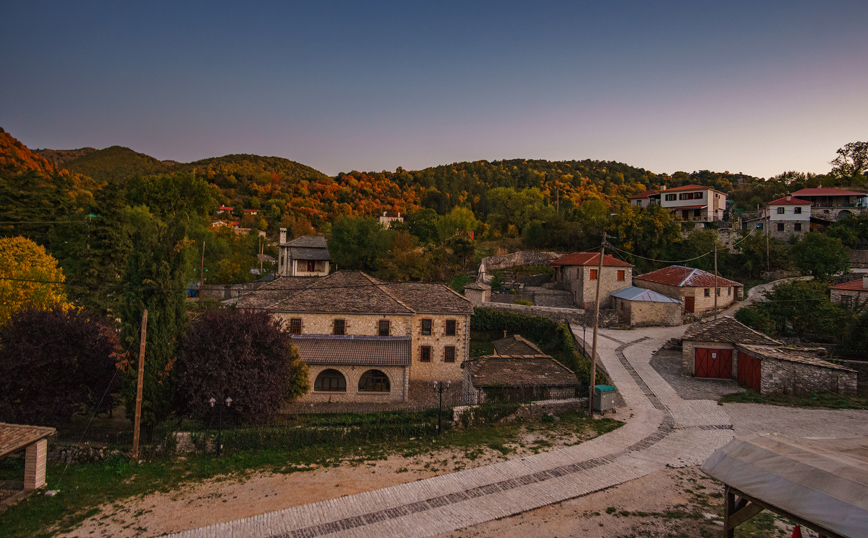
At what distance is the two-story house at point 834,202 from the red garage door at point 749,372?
42.1 meters

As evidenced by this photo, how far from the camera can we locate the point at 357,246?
48719 mm

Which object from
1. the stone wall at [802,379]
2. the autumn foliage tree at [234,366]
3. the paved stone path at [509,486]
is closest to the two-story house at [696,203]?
the stone wall at [802,379]

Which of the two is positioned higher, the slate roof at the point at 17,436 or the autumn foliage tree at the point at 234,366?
the autumn foliage tree at the point at 234,366

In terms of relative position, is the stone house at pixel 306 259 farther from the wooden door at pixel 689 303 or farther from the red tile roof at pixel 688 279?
the wooden door at pixel 689 303

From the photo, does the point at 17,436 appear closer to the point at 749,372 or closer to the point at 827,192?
the point at 749,372

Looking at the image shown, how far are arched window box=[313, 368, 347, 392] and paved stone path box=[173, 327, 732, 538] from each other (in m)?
12.9

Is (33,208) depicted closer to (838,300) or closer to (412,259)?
(412,259)

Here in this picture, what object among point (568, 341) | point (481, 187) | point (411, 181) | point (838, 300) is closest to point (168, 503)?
point (568, 341)

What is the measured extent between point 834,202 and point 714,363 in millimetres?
46722

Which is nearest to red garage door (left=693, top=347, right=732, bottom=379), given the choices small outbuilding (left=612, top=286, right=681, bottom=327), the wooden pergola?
small outbuilding (left=612, top=286, right=681, bottom=327)

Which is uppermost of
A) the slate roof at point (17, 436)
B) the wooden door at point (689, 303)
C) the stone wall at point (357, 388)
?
the wooden door at point (689, 303)

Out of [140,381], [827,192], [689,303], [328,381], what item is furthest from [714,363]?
[827,192]

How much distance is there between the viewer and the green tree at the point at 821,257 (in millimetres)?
39125

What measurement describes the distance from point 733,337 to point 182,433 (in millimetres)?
26438
